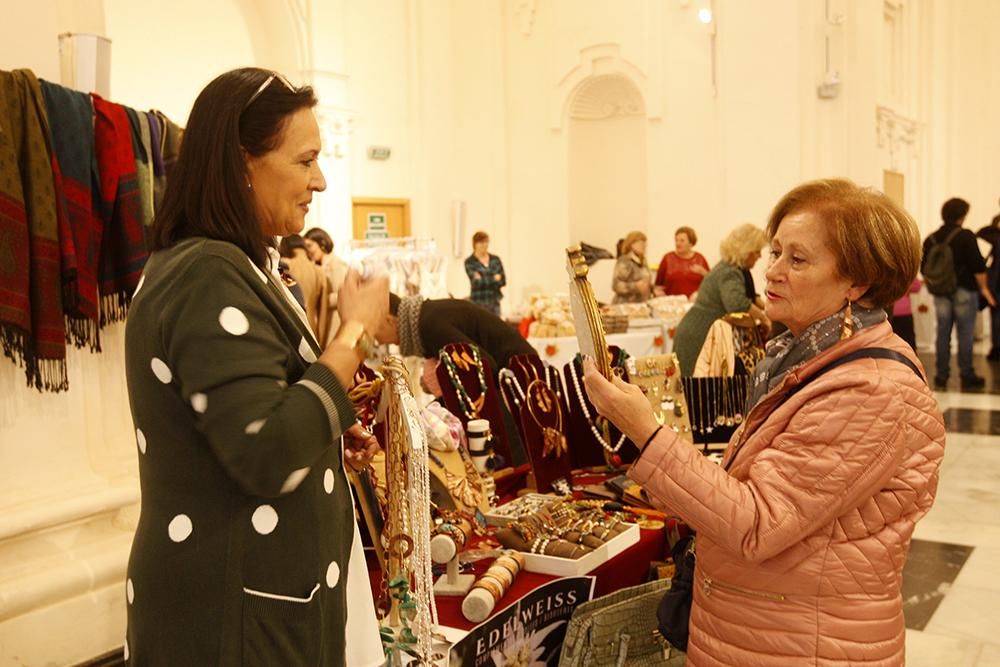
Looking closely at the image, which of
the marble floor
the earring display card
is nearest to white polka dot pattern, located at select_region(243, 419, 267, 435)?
the earring display card

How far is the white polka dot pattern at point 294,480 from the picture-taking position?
47.8 inches

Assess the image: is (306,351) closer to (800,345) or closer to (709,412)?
(800,345)

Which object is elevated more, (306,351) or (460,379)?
(306,351)

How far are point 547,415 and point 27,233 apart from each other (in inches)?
67.5

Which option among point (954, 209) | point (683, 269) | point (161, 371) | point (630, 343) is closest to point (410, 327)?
point (161, 371)

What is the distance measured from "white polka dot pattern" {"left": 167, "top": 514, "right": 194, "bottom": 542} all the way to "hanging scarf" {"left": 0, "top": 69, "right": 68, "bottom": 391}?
1.75 meters

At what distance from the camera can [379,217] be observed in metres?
12.3

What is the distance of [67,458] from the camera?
9.82 ft

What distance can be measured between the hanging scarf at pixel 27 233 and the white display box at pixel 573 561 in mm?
1655

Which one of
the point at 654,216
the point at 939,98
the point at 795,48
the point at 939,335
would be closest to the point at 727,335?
the point at 939,335

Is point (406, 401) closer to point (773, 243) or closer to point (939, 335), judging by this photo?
point (773, 243)

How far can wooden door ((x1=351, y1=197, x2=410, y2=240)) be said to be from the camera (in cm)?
1198

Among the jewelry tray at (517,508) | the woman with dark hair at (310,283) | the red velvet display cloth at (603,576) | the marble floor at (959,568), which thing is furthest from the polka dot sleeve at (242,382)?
the woman with dark hair at (310,283)

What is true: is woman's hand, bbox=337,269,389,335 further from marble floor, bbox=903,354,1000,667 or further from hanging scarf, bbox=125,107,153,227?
marble floor, bbox=903,354,1000,667
